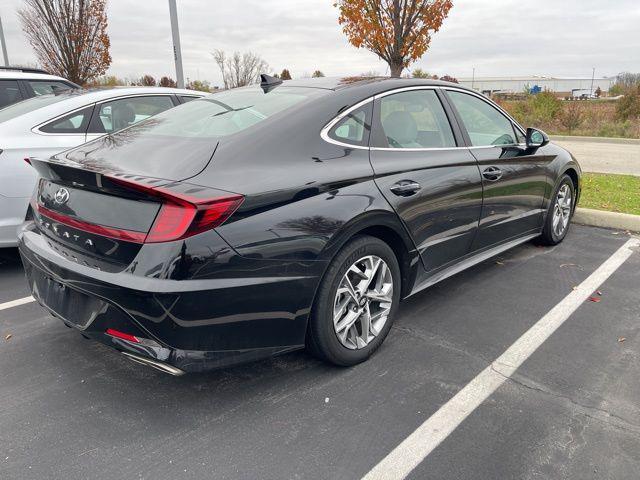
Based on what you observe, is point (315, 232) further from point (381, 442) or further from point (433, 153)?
point (433, 153)

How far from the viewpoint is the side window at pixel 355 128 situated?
2.84m

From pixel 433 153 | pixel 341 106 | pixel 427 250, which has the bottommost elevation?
pixel 427 250

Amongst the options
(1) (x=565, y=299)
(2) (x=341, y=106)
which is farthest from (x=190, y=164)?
(1) (x=565, y=299)

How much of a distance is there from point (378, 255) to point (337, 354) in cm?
60

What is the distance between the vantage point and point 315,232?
2.50 metres

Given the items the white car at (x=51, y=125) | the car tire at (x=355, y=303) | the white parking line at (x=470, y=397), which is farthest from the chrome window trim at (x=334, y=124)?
the white car at (x=51, y=125)

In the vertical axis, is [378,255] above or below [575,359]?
above

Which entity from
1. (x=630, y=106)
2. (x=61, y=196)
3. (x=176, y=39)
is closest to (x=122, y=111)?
(x=61, y=196)

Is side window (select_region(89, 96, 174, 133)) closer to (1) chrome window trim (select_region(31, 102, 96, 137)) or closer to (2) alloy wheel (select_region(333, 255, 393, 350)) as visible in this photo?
(1) chrome window trim (select_region(31, 102, 96, 137))

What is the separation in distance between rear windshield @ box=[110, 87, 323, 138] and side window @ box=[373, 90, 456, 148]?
0.45 meters

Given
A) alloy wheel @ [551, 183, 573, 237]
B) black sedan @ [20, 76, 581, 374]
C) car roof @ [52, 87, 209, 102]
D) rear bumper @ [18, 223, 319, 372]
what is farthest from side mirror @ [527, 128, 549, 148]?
car roof @ [52, 87, 209, 102]

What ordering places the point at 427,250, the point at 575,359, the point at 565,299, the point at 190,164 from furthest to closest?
the point at 565,299, the point at 427,250, the point at 575,359, the point at 190,164

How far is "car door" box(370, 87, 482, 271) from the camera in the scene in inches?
119

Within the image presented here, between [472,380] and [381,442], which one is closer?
[381,442]
